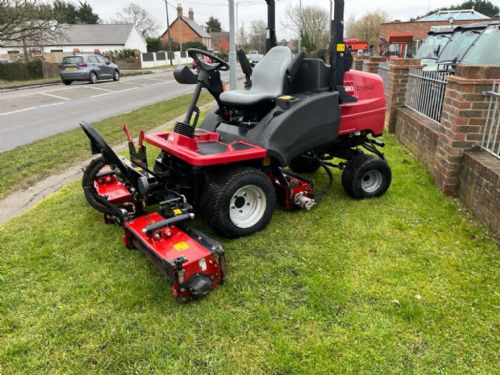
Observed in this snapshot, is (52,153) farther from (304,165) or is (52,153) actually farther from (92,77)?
(92,77)

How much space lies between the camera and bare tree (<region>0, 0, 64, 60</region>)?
2269 cm

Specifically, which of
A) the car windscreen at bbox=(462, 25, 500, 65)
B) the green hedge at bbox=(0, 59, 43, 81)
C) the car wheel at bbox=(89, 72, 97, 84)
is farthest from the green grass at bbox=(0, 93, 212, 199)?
the green hedge at bbox=(0, 59, 43, 81)

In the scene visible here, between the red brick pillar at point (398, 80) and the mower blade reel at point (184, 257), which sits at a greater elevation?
the red brick pillar at point (398, 80)

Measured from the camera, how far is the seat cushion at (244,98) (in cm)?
411

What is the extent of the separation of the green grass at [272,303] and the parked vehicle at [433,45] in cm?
807

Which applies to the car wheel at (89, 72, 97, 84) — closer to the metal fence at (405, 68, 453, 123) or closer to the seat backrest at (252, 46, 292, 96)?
the metal fence at (405, 68, 453, 123)

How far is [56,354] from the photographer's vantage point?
101 inches

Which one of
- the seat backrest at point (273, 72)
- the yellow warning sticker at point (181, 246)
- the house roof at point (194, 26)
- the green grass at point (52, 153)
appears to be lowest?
the green grass at point (52, 153)

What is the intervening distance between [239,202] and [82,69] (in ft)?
65.5

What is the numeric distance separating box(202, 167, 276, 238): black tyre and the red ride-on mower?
0.01 meters

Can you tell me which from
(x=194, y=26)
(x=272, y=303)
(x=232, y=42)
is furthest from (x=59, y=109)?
(x=194, y=26)

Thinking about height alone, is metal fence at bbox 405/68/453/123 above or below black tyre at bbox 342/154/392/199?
above

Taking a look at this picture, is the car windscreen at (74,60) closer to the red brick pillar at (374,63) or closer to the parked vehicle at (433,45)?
the red brick pillar at (374,63)

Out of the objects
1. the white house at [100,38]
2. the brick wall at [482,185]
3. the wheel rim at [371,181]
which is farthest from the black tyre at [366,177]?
the white house at [100,38]
